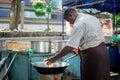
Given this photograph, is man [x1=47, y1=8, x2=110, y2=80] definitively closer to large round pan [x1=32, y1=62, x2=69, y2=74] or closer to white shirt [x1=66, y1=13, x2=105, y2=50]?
white shirt [x1=66, y1=13, x2=105, y2=50]

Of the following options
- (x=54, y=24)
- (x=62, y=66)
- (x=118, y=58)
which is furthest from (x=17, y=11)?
(x=54, y=24)

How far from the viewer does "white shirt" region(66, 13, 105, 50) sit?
417 cm

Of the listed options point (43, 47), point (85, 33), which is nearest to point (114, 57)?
point (43, 47)

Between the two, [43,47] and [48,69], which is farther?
[43,47]

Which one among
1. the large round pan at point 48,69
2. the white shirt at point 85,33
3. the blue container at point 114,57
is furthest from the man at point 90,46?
the blue container at point 114,57

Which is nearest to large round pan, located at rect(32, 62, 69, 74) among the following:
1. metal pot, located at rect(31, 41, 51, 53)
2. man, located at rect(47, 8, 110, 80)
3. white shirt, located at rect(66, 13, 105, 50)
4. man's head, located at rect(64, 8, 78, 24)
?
man, located at rect(47, 8, 110, 80)

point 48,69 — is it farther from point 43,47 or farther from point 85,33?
point 43,47

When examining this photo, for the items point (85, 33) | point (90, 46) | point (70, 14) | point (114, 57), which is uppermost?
point (70, 14)

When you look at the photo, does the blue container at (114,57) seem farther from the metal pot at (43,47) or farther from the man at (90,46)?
the man at (90,46)

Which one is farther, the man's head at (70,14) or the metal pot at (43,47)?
the metal pot at (43,47)

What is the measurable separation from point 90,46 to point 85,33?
26 centimetres

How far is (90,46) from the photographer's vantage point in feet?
14.4

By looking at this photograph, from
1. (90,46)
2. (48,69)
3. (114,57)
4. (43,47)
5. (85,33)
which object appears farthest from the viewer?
(43,47)

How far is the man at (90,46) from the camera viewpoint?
4250mm
